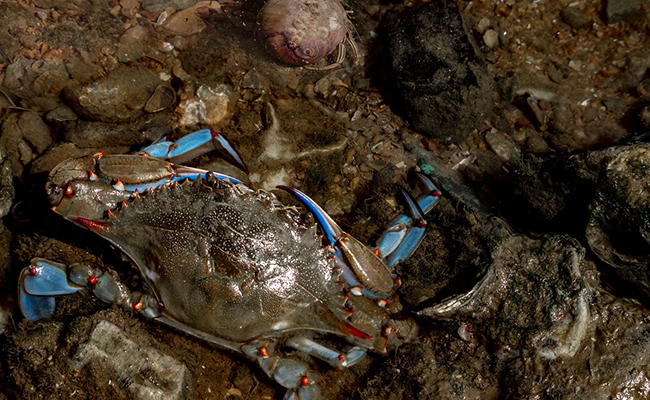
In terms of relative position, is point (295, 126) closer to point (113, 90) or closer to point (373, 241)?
point (373, 241)

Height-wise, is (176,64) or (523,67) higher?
(523,67)

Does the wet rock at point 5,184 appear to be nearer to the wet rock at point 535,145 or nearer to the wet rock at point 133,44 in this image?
the wet rock at point 133,44

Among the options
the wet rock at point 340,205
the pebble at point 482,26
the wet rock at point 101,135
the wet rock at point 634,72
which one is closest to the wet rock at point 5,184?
the wet rock at point 101,135

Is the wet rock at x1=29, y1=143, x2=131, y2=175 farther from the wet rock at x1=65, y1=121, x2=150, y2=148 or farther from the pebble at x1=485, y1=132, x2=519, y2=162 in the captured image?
the pebble at x1=485, y1=132, x2=519, y2=162

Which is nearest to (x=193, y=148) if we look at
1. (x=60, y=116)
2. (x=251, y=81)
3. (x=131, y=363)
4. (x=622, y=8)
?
(x=251, y=81)

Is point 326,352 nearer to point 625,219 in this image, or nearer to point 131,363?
point 131,363

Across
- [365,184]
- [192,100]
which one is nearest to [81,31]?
[192,100]

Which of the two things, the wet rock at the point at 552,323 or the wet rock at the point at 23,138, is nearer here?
the wet rock at the point at 552,323
